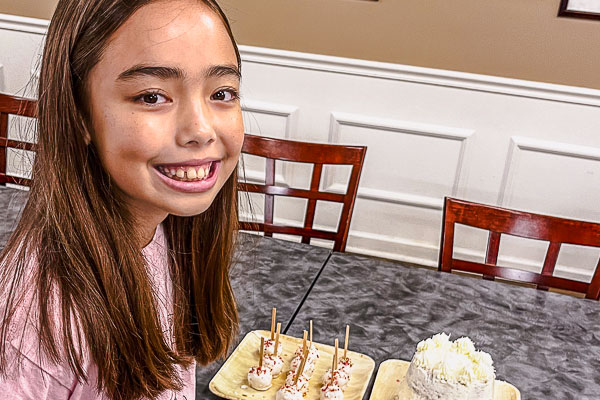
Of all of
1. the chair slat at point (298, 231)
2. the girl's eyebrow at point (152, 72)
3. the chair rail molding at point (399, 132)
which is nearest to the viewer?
the girl's eyebrow at point (152, 72)

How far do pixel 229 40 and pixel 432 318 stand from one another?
0.89 m

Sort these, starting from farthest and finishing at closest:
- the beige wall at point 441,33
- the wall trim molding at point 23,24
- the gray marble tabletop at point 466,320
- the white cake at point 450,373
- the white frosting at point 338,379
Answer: the wall trim molding at point 23,24
the beige wall at point 441,33
the gray marble tabletop at point 466,320
the white frosting at point 338,379
the white cake at point 450,373

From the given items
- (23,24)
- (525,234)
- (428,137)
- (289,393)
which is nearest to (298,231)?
(525,234)

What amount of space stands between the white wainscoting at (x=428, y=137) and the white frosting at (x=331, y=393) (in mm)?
1806

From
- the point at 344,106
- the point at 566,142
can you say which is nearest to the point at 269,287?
the point at 344,106

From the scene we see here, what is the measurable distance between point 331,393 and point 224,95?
24.6 inches

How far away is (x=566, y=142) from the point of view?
2656mm

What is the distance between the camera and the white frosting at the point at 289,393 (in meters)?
1.09

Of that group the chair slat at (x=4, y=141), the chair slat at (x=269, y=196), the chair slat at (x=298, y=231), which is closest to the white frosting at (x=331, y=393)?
the chair slat at (x=298, y=231)

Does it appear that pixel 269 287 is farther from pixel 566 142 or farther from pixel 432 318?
pixel 566 142

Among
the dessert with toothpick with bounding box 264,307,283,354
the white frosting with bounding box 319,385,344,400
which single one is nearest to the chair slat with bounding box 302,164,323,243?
the dessert with toothpick with bounding box 264,307,283,354

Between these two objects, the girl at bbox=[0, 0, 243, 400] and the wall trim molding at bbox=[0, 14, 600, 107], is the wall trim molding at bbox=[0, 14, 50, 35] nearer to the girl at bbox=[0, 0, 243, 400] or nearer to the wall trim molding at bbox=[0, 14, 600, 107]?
the wall trim molding at bbox=[0, 14, 600, 107]

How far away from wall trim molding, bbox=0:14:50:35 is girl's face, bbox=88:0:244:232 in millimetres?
2610

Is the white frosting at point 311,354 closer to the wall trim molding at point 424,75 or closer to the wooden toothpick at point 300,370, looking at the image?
the wooden toothpick at point 300,370
